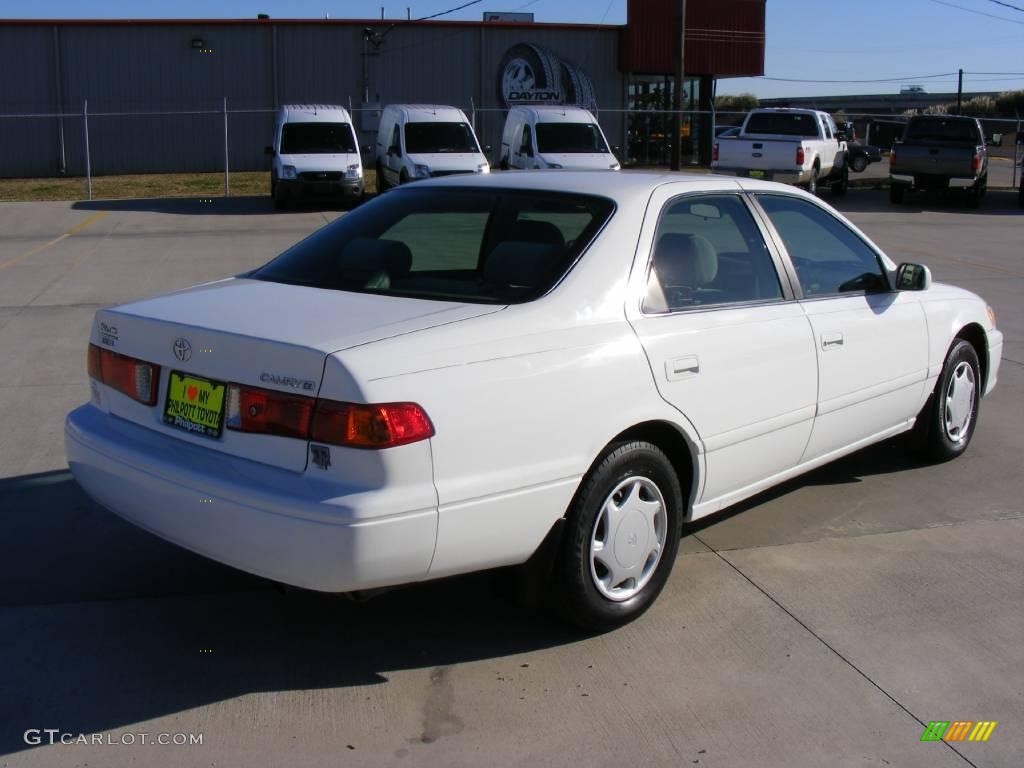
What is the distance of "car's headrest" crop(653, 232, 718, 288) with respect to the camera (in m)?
4.25

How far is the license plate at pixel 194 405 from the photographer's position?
3.50 metres

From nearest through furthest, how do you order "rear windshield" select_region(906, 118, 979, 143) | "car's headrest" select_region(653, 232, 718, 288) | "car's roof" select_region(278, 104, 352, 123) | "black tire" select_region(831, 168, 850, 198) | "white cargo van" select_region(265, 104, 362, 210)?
"car's headrest" select_region(653, 232, 718, 288) → "white cargo van" select_region(265, 104, 362, 210) → "car's roof" select_region(278, 104, 352, 123) → "rear windshield" select_region(906, 118, 979, 143) → "black tire" select_region(831, 168, 850, 198)

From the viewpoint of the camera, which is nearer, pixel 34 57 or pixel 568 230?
pixel 568 230

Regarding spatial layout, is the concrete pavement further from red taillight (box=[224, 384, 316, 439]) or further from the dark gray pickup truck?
the dark gray pickup truck

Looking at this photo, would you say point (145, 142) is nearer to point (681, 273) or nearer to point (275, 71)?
point (275, 71)

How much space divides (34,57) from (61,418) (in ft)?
105

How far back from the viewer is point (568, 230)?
4.25 metres

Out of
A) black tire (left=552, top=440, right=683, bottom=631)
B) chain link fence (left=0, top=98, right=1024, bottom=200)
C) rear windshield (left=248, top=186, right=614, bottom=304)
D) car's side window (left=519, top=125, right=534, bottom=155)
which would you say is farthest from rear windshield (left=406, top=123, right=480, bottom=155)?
black tire (left=552, top=440, right=683, bottom=631)

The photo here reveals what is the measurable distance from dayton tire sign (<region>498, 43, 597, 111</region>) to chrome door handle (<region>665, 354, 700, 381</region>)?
1374 inches

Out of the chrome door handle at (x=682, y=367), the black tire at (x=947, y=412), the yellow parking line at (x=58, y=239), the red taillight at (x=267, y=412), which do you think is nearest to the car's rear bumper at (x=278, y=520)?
the red taillight at (x=267, y=412)

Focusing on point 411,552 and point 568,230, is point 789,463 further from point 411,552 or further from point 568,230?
point 411,552

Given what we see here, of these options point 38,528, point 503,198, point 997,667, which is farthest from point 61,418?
point 997,667

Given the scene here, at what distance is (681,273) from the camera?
14.3ft

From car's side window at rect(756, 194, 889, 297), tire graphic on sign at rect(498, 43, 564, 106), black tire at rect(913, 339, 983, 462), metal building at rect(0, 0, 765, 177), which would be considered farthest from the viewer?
tire graphic on sign at rect(498, 43, 564, 106)
